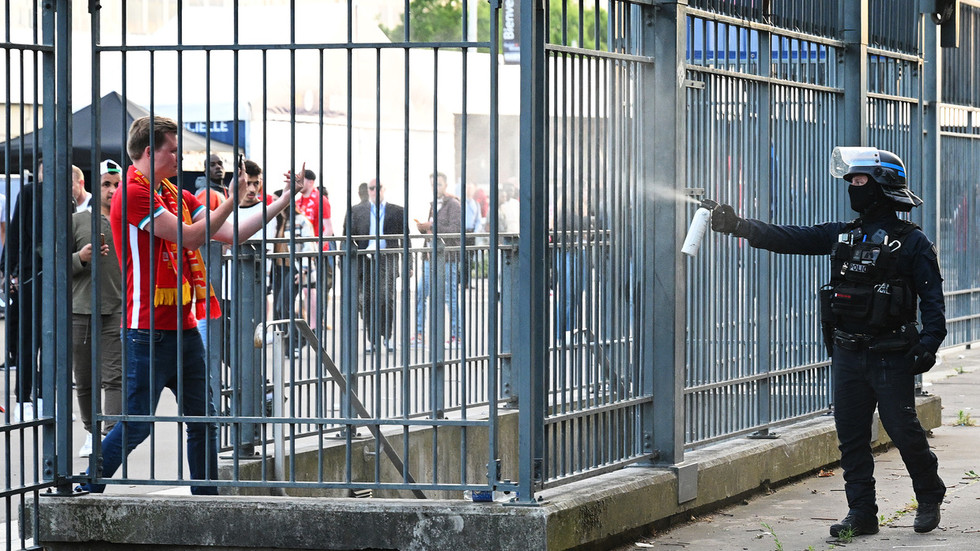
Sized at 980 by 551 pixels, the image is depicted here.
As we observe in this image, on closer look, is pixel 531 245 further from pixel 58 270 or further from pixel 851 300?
pixel 58 270

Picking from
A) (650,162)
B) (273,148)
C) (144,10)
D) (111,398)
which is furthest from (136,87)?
(650,162)

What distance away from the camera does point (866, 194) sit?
6.74 meters

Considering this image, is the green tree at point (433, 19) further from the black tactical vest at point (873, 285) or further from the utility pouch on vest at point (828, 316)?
the black tactical vest at point (873, 285)

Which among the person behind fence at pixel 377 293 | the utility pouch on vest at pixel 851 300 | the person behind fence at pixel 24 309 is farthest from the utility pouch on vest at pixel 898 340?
the person behind fence at pixel 24 309

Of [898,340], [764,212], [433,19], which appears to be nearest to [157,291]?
[898,340]

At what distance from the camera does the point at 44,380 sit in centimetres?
621

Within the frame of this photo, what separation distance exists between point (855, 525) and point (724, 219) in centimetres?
153


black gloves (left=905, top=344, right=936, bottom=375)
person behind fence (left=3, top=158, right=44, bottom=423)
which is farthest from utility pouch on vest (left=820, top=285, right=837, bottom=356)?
person behind fence (left=3, top=158, right=44, bottom=423)

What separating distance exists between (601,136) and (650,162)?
1.64 ft

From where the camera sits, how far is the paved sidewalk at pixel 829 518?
6.57 metres

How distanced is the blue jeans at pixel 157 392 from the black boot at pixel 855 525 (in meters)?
2.82

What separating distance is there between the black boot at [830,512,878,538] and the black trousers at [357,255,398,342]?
2.31 meters

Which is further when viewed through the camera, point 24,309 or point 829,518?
point 829,518

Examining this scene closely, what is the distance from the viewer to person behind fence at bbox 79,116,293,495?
617cm
